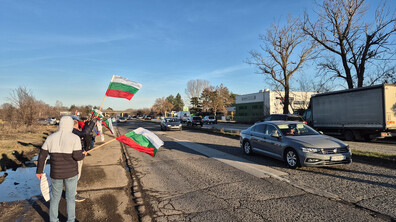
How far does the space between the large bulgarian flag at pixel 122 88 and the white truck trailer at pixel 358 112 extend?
13.8m

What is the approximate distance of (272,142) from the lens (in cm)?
884

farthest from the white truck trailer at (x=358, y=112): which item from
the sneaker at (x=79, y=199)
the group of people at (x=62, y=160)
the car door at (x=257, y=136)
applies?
the group of people at (x=62, y=160)

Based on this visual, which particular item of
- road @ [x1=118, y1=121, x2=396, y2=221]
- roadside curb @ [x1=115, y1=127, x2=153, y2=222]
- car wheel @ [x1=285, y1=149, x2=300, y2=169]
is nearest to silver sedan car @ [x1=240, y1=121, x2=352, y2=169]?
car wheel @ [x1=285, y1=149, x2=300, y2=169]

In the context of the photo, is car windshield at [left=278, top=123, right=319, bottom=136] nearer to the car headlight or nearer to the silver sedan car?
the silver sedan car

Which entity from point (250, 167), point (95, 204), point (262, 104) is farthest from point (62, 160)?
point (262, 104)

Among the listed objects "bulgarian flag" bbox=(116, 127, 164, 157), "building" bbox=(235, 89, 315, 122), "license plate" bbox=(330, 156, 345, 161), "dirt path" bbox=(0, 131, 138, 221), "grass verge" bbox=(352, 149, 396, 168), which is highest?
"building" bbox=(235, 89, 315, 122)

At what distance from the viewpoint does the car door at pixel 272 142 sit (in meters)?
8.50

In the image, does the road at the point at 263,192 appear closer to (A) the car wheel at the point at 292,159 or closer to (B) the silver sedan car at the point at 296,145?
(A) the car wheel at the point at 292,159

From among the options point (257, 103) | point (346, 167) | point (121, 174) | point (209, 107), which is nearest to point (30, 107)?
point (121, 174)

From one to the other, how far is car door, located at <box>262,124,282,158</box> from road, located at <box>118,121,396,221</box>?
0.41 metres

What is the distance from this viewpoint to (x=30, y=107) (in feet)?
72.1

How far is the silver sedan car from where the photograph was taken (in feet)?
23.5

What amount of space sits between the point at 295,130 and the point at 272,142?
0.89m

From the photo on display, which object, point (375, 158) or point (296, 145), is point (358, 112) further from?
point (296, 145)
